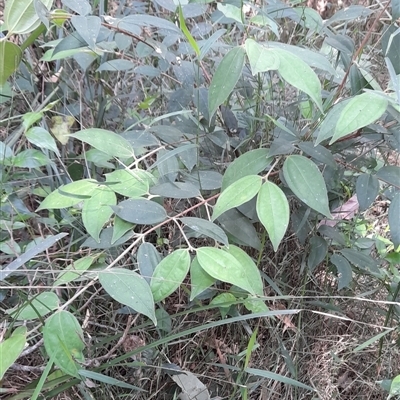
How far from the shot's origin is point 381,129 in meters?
0.74

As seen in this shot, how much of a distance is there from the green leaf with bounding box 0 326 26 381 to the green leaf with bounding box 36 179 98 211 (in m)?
0.17

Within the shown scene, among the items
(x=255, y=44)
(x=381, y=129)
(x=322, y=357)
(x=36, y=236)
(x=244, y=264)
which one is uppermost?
(x=255, y=44)

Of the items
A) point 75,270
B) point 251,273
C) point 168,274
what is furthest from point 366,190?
point 75,270

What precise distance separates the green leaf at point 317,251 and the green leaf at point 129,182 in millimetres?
357

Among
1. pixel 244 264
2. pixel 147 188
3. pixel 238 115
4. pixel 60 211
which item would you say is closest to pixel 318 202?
pixel 244 264

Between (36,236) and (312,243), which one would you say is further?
(36,236)

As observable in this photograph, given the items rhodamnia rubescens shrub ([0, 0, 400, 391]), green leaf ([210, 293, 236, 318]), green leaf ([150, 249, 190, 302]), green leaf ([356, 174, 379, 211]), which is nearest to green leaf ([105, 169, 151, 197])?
rhodamnia rubescens shrub ([0, 0, 400, 391])

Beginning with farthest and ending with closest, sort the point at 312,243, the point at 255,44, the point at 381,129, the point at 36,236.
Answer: the point at 36,236 → the point at 312,243 → the point at 381,129 → the point at 255,44

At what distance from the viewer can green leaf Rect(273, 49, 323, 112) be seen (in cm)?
56

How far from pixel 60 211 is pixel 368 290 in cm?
66

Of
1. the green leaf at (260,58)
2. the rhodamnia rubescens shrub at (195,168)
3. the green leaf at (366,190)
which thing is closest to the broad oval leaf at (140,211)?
the rhodamnia rubescens shrub at (195,168)

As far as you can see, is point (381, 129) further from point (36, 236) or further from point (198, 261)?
point (36, 236)

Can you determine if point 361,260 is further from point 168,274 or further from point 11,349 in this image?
point 11,349

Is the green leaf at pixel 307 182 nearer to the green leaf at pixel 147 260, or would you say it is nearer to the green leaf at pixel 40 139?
the green leaf at pixel 147 260
